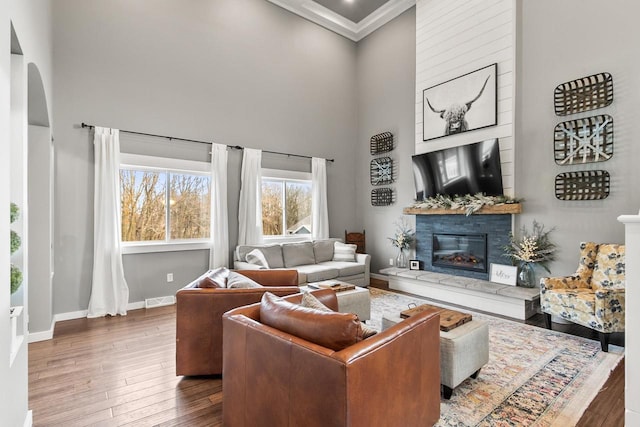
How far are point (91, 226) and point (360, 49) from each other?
6.42 m

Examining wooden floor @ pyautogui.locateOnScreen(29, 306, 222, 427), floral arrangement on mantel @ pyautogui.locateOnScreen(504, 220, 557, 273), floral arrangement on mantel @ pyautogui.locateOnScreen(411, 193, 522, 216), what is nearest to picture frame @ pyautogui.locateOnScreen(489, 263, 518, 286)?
floral arrangement on mantel @ pyautogui.locateOnScreen(504, 220, 557, 273)

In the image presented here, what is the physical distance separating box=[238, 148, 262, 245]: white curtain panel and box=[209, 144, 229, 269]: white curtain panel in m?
0.31

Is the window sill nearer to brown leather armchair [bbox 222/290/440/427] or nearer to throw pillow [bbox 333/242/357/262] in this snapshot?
throw pillow [bbox 333/242/357/262]

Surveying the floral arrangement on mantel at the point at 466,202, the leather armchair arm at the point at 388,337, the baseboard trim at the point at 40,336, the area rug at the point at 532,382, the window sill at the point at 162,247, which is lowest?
the area rug at the point at 532,382

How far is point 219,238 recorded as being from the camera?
5.23 m

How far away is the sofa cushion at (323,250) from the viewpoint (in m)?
5.95

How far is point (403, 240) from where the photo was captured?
603 centimetres

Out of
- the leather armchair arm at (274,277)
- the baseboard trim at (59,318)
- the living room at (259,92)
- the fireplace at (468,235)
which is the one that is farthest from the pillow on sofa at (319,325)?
the fireplace at (468,235)

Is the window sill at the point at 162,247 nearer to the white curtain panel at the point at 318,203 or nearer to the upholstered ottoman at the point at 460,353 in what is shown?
the white curtain panel at the point at 318,203

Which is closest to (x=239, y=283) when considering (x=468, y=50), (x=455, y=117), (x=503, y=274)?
(x=503, y=274)

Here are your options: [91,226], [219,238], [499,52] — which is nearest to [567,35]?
[499,52]

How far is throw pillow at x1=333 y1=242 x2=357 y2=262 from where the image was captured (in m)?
6.00

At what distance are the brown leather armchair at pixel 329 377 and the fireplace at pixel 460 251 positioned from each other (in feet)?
11.8

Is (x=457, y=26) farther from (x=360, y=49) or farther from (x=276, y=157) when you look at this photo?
(x=276, y=157)
